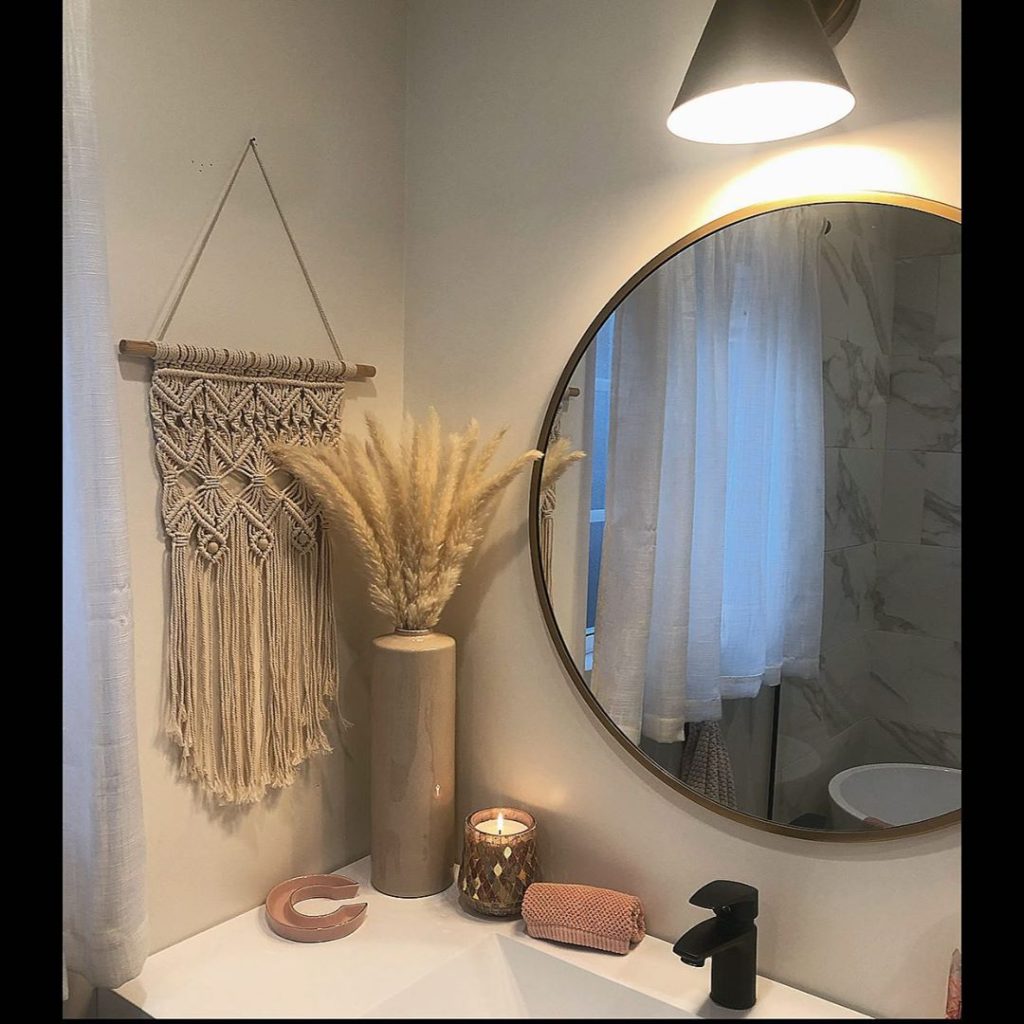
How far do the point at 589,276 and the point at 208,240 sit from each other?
1.58ft

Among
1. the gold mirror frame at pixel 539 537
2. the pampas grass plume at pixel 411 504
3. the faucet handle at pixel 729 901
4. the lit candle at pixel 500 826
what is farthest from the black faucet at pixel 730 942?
the pampas grass plume at pixel 411 504

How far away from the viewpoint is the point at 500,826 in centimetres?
129

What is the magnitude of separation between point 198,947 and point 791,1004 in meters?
0.69

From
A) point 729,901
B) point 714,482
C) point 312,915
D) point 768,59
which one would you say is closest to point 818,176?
point 768,59

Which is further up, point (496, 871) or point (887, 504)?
point (887, 504)

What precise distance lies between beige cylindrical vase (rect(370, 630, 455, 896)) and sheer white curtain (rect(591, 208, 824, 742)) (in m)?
0.23

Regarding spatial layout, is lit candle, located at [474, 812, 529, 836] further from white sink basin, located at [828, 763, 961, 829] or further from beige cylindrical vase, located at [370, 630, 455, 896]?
white sink basin, located at [828, 763, 961, 829]

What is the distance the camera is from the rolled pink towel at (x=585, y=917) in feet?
3.72

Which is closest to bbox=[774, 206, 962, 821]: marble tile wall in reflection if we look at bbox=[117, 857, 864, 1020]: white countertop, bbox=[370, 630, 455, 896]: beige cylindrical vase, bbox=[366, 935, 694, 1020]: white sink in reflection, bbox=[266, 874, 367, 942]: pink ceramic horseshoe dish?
bbox=[117, 857, 864, 1020]: white countertop

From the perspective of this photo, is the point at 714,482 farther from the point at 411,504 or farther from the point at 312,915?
the point at 312,915

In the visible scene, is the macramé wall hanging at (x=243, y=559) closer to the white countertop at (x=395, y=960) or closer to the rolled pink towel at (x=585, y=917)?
the white countertop at (x=395, y=960)

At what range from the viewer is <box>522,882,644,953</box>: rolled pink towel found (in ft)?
3.72
